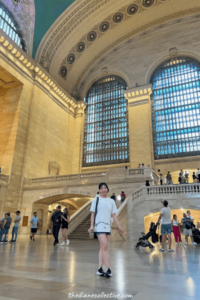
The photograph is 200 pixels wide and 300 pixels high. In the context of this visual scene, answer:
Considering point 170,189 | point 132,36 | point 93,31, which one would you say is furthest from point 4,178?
point 132,36

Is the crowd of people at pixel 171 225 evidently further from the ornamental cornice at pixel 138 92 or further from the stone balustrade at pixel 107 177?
the ornamental cornice at pixel 138 92

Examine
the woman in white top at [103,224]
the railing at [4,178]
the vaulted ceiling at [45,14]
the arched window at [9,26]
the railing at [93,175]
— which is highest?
the vaulted ceiling at [45,14]

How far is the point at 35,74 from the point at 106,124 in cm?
859

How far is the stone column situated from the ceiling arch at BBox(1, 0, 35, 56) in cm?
1040

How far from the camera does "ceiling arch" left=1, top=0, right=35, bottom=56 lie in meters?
20.5

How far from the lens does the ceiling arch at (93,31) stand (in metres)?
22.9

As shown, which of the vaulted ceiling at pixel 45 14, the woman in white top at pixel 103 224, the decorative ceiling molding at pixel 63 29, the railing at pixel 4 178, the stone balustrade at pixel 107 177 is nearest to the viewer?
the woman in white top at pixel 103 224

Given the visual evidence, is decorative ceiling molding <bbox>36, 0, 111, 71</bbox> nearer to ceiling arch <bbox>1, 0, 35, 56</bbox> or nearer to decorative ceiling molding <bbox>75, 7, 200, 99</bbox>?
ceiling arch <bbox>1, 0, 35, 56</bbox>

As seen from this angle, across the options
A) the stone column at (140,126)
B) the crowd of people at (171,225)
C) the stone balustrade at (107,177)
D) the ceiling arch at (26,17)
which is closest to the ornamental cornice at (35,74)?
the ceiling arch at (26,17)

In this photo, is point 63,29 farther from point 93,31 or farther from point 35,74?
point 35,74

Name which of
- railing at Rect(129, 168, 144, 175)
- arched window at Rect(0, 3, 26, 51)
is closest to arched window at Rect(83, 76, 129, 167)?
railing at Rect(129, 168, 144, 175)

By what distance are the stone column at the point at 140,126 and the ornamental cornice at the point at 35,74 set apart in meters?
5.96

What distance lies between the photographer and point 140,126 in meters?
22.1

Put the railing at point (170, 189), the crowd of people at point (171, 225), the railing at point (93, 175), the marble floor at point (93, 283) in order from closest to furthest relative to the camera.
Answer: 1. the marble floor at point (93, 283)
2. the crowd of people at point (171, 225)
3. the railing at point (170, 189)
4. the railing at point (93, 175)
